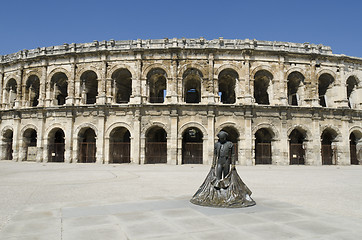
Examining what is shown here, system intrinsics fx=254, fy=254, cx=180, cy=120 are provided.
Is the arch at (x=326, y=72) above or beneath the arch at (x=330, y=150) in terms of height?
above

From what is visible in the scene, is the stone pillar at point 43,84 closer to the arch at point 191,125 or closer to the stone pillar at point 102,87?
the stone pillar at point 102,87

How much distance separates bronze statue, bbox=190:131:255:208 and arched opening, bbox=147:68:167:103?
1435 centimetres

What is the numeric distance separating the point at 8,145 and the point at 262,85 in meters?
22.8

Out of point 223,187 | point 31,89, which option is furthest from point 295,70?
point 31,89

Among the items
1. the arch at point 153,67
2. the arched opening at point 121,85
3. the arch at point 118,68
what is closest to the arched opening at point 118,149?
the arched opening at point 121,85

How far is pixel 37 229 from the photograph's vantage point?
3729 mm

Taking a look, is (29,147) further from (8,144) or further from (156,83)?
(156,83)

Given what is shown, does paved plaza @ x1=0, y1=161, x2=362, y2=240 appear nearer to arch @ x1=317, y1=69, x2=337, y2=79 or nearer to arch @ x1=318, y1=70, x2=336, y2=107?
arch @ x1=317, y1=69, x2=337, y2=79

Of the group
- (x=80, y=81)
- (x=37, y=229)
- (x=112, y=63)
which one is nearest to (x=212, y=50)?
(x=112, y=63)

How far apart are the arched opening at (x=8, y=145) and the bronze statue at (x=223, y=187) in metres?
22.6

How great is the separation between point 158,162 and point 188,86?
7.61 meters

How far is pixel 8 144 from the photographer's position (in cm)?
2238

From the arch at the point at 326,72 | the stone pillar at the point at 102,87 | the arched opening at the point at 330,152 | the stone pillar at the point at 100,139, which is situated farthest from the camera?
the arch at the point at 326,72

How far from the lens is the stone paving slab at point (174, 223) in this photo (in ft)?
11.3
